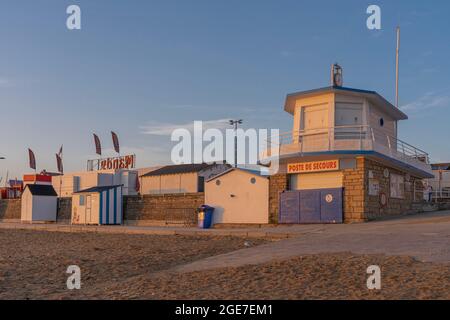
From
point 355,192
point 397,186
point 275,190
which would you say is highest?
point 397,186

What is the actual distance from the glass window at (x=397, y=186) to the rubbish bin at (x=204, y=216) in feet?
29.8

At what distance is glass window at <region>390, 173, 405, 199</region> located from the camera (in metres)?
A: 24.0

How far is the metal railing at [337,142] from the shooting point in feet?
70.1

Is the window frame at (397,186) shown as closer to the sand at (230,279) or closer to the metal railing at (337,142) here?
the metal railing at (337,142)

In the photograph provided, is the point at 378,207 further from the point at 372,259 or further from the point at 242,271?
the point at 242,271

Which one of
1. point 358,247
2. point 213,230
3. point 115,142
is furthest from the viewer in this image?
point 115,142

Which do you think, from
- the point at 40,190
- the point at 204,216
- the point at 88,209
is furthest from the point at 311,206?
the point at 40,190

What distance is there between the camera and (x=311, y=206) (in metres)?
22.5

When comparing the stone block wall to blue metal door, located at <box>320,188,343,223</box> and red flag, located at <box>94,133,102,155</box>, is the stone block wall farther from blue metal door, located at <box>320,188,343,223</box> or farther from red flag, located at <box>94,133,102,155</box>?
red flag, located at <box>94,133,102,155</box>

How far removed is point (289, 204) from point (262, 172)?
3.36 meters

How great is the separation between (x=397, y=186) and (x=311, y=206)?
17.0 ft

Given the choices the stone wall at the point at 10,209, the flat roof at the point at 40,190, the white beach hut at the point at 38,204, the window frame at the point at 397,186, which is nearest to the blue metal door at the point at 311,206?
the window frame at the point at 397,186

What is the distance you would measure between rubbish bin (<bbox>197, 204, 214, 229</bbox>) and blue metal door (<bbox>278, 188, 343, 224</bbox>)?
3.92 m

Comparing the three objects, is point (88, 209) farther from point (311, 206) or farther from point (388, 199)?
point (388, 199)
